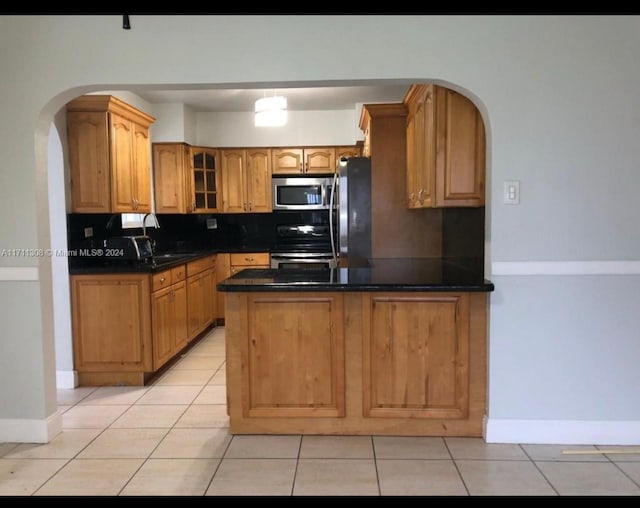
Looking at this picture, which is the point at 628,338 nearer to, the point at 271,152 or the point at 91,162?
the point at 91,162

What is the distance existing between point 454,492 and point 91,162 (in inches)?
128

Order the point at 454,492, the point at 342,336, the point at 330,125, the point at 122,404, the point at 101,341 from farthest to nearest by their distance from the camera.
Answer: the point at 330,125
the point at 101,341
the point at 122,404
the point at 342,336
the point at 454,492

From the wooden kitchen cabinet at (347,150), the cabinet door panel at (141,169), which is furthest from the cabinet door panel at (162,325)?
the wooden kitchen cabinet at (347,150)

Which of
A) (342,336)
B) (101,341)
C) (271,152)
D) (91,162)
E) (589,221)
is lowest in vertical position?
(101,341)

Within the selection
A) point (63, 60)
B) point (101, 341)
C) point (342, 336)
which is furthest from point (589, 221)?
point (101, 341)

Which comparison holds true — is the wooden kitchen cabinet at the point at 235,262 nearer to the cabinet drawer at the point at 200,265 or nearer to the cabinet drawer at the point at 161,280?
the cabinet drawer at the point at 200,265

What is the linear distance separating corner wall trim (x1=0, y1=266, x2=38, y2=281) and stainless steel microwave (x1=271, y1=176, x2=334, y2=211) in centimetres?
318

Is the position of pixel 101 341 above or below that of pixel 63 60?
below

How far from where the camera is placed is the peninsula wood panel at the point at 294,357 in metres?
2.57

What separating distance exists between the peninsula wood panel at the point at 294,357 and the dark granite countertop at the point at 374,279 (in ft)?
0.32

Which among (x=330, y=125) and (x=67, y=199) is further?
(x=330, y=125)

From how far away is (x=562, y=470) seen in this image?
2.22 meters

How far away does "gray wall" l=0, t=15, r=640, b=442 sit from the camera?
93.7 inches

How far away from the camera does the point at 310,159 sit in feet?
17.9
